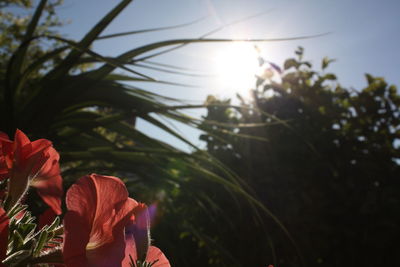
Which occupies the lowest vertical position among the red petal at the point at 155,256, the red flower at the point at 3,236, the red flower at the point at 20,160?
the red petal at the point at 155,256

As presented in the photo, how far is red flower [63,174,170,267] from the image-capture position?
20cm

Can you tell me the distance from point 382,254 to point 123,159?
122 cm

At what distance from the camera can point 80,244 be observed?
0.66ft

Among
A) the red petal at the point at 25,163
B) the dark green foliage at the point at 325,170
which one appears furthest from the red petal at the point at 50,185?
the dark green foliage at the point at 325,170

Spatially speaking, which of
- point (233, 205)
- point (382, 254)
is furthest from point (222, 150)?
point (382, 254)

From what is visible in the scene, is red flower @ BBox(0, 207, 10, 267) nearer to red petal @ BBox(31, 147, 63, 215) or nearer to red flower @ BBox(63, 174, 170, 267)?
→ red flower @ BBox(63, 174, 170, 267)

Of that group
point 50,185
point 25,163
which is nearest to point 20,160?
point 25,163

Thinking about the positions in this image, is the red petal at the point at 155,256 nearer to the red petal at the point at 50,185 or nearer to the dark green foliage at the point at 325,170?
the red petal at the point at 50,185

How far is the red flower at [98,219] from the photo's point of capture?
8.0 inches

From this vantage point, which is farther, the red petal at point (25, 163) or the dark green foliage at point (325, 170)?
the dark green foliage at point (325, 170)

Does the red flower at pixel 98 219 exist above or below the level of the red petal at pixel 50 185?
above

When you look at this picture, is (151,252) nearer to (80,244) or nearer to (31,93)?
(80,244)

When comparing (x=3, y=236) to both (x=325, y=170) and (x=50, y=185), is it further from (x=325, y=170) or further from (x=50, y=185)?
(x=325, y=170)

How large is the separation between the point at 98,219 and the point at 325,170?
158 centimetres
